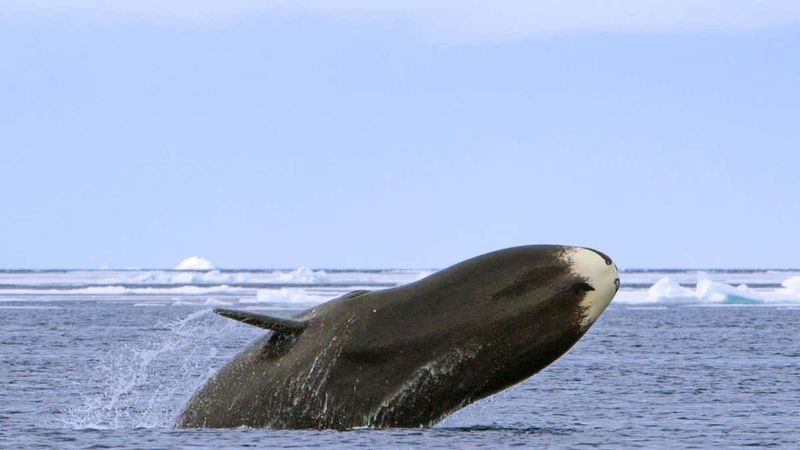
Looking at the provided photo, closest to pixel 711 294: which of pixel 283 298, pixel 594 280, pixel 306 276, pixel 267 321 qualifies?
pixel 283 298

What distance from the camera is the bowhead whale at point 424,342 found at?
14.6 metres

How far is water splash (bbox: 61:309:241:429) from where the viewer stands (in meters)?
21.9

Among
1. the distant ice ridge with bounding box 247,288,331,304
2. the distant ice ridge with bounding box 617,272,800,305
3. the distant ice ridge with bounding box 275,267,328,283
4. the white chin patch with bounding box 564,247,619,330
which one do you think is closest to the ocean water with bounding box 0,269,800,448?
the white chin patch with bounding box 564,247,619,330

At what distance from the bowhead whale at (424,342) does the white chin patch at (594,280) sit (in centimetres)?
1

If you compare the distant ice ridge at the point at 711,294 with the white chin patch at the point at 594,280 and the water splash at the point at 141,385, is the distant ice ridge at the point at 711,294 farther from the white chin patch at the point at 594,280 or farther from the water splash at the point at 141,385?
the white chin patch at the point at 594,280

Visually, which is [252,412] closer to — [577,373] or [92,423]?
[92,423]

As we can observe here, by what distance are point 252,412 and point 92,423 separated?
637cm

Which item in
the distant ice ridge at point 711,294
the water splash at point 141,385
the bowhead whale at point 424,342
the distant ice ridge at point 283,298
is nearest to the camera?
the bowhead whale at point 424,342

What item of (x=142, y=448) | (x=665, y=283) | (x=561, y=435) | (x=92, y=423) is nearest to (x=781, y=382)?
(x=561, y=435)

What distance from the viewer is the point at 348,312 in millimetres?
15375

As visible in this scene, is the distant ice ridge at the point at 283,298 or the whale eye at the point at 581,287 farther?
the distant ice ridge at the point at 283,298

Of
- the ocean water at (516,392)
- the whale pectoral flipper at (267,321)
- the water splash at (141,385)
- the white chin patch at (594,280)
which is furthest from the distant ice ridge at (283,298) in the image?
the white chin patch at (594,280)

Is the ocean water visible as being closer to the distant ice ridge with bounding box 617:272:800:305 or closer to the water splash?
the water splash

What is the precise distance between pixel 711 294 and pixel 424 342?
224 feet
